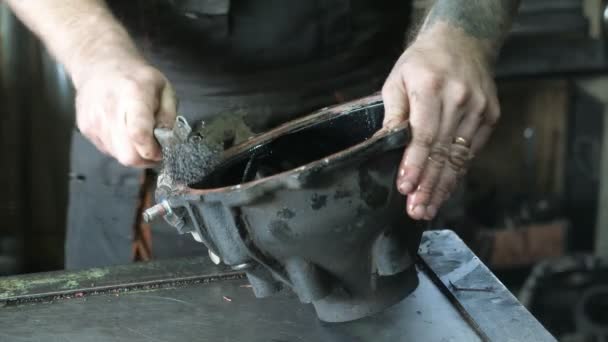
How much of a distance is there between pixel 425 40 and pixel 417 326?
12.1 inches

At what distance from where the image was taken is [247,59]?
116 centimetres

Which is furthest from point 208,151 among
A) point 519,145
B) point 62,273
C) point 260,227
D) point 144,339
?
point 519,145

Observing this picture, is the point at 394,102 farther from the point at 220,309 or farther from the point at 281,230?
the point at 220,309

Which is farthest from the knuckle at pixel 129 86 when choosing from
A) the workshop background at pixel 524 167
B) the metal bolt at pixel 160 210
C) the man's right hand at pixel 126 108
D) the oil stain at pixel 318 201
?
the workshop background at pixel 524 167

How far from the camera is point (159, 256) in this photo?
1.30 meters

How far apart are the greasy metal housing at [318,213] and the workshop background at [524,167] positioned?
1042 mm

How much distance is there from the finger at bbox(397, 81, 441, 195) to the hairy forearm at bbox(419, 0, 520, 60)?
0.16 metres

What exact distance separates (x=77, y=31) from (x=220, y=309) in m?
0.36

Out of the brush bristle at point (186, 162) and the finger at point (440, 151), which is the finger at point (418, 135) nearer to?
the finger at point (440, 151)

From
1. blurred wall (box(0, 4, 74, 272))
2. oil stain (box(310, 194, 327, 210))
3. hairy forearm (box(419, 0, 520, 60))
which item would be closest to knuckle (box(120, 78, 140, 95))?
oil stain (box(310, 194, 327, 210))

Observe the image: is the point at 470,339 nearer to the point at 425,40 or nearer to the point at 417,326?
the point at 417,326

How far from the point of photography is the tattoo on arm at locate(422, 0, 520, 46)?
915mm

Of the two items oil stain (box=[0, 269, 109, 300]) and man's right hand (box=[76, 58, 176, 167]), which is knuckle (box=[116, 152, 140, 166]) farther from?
oil stain (box=[0, 269, 109, 300])

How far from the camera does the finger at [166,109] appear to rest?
810 millimetres
